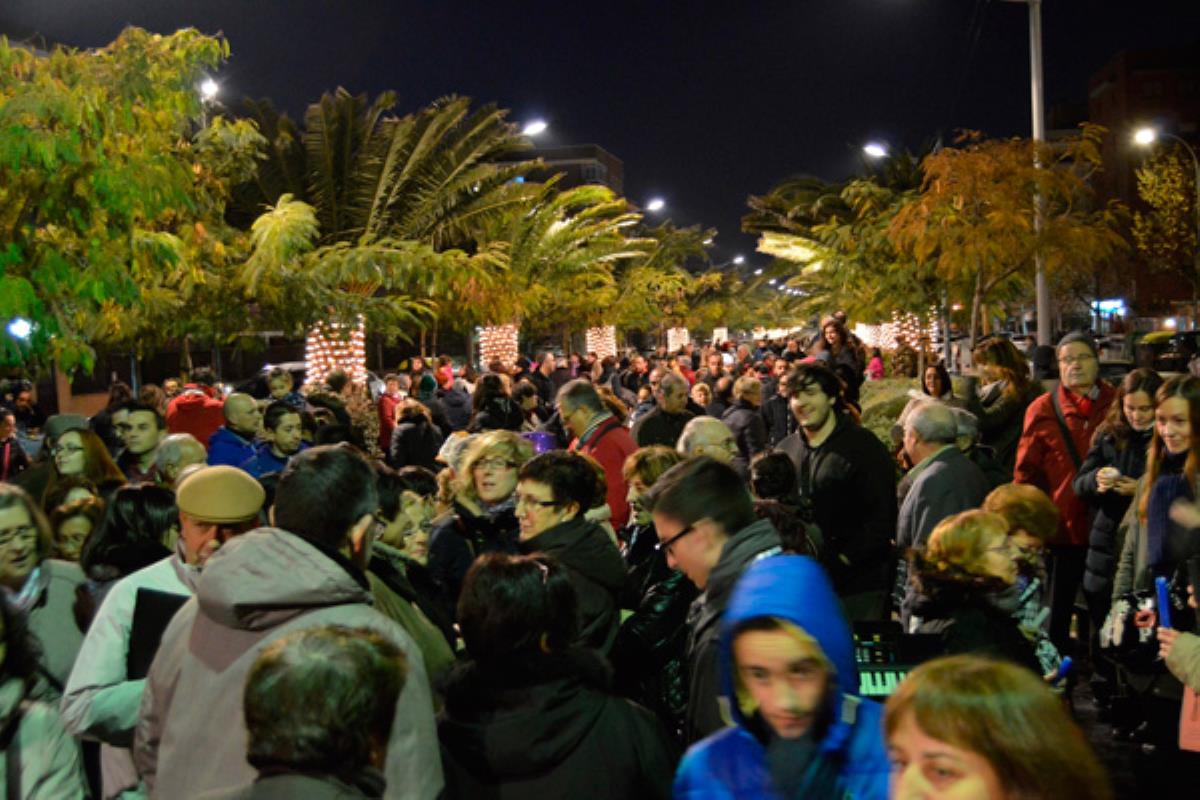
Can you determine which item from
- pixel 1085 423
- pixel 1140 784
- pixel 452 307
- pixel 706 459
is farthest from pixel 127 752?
pixel 452 307

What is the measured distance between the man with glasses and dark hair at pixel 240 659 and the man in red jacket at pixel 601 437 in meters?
4.24

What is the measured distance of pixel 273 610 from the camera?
3.04 metres

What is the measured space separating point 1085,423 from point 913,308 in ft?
54.3

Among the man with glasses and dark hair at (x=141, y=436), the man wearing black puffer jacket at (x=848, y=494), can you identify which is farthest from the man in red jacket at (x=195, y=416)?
the man wearing black puffer jacket at (x=848, y=494)

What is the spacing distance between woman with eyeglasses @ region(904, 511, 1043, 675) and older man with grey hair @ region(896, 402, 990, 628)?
1.38 metres

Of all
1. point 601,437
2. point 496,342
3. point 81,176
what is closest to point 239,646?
→ point 601,437

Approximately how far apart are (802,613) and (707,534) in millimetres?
983

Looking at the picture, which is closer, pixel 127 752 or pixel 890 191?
pixel 127 752

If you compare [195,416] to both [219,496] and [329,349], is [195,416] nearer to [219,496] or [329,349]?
[219,496]

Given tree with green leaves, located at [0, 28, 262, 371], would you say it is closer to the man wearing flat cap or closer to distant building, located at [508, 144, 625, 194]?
the man wearing flat cap

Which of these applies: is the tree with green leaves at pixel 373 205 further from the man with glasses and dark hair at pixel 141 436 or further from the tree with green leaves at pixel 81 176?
the man with glasses and dark hair at pixel 141 436

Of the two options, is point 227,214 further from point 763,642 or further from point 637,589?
point 763,642

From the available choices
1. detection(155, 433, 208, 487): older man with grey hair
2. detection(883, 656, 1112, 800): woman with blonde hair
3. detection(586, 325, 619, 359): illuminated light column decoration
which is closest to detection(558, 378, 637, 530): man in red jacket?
detection(155, 433, 208, 487): older man with grey hair

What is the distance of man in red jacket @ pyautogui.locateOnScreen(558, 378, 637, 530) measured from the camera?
741 cm
